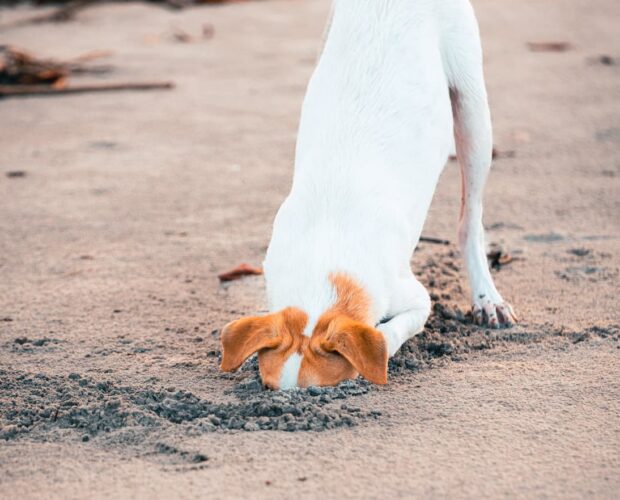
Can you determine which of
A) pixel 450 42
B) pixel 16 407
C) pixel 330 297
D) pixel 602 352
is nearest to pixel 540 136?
pixel 450 42

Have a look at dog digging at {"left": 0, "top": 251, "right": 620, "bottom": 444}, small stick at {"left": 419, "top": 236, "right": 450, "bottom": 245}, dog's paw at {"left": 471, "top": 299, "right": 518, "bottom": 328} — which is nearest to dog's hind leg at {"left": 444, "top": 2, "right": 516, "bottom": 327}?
dog's paw at {"left": 471, "top": 299, "right": 518, "bottom": 328}

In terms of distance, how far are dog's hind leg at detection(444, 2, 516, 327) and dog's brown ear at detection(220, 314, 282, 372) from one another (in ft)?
4.68

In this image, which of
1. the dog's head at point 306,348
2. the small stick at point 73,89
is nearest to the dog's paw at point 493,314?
the dog's head at point 306,348

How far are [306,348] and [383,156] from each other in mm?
1083

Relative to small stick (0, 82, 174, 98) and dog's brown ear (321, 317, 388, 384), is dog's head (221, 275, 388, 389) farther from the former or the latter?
small stick (0, 82, 174, 98)

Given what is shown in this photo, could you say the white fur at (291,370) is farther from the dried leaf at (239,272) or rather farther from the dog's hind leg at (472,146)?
the dried leaf at (239,272)

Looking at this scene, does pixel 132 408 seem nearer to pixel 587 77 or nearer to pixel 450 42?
pixel 450 42

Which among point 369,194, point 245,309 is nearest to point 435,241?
point 245,309

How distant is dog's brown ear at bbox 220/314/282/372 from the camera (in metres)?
3.71

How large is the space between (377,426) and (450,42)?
77.3 inches

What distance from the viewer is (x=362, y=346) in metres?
3.63

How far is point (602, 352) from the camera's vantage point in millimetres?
4418

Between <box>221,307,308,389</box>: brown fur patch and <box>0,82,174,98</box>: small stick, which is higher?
<box>221,307,308,389</box>: brown fur patch

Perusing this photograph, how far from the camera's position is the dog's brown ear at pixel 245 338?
3707 mm
